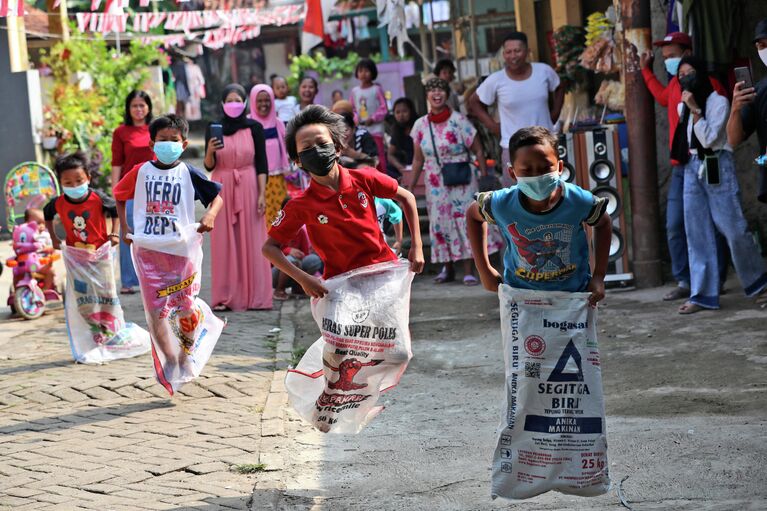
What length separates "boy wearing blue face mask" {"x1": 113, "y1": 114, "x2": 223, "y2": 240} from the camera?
292 inches

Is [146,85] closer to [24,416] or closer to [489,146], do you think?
[489,146]

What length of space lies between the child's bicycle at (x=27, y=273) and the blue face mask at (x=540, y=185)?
25.2 ft

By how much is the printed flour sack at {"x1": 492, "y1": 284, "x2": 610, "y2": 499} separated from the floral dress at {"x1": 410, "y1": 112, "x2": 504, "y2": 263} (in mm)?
7132

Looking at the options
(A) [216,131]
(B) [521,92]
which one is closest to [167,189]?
(A) [216,131]

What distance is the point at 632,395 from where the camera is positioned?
22.8ft

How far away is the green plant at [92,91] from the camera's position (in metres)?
20.3

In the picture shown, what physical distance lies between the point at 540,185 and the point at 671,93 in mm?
5290

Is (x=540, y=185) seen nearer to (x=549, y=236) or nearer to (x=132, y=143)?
(x=549, y=236)

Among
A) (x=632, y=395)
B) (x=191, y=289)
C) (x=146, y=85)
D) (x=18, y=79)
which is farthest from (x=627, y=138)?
(x=146, y=85)

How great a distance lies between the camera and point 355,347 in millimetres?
5375

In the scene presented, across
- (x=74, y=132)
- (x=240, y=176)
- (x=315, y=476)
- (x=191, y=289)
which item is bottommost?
(x=315, y=476)

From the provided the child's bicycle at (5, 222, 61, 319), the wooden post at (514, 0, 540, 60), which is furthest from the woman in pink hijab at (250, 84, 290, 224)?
the wooden post at (514, 0, 540, 60)

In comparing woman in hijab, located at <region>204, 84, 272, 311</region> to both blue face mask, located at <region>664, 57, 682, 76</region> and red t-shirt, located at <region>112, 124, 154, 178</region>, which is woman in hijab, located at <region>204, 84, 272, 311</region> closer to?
red t-shirt, located at <region>112, 124, 154, 178</region>

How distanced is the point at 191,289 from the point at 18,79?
43.7ft
